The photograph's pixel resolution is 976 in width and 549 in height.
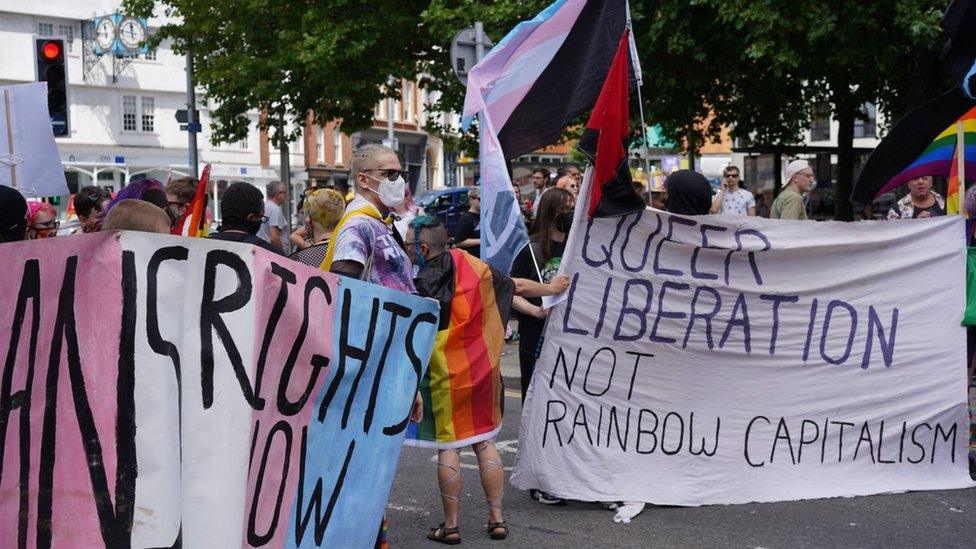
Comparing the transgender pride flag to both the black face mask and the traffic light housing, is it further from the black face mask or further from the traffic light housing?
the traffic light housing

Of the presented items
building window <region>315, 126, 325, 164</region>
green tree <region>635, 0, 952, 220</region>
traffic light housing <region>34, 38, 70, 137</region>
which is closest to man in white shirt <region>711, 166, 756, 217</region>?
green tree <region>635, 0, 952, 220</region>

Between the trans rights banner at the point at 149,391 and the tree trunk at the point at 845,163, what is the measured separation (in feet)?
61.0

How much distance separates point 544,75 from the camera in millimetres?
6859

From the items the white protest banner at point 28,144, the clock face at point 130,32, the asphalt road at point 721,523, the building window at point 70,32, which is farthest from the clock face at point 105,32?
the asphalt road at point 721,523

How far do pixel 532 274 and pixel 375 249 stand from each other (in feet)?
5.85

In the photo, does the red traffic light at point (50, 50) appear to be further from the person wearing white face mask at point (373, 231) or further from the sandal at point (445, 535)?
the sandal at point (445, 535)

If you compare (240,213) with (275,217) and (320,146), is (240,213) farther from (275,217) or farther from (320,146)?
(320,146)

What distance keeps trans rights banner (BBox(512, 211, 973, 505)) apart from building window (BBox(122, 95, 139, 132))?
153ft

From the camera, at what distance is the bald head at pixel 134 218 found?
422 cm

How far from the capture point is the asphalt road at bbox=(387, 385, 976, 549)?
598 cm

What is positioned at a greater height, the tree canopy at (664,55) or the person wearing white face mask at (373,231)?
the tree canopy at (664,55)

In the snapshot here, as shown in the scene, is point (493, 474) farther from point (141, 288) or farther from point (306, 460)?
point (141, 288)

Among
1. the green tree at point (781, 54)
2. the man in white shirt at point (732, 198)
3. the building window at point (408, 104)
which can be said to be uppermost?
the building window at point (408, 104)

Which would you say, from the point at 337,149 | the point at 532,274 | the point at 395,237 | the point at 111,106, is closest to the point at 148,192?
the point at 532,274
